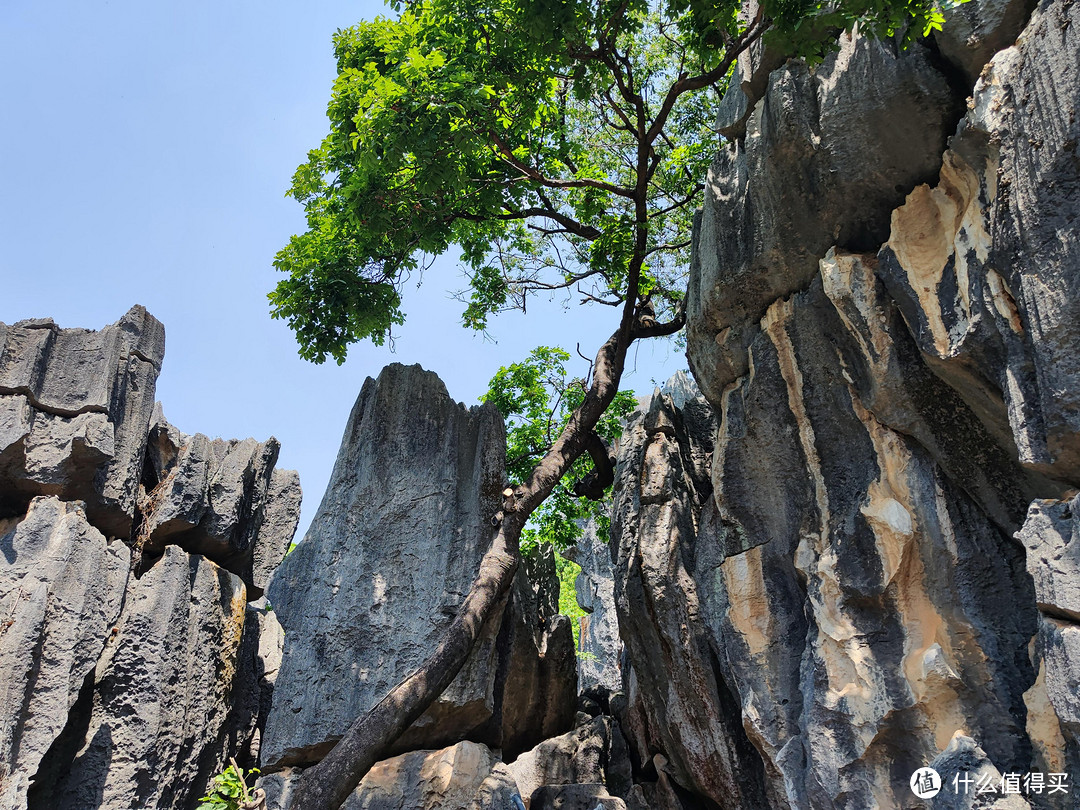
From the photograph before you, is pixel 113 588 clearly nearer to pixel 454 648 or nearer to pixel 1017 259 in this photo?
pixel 454 648

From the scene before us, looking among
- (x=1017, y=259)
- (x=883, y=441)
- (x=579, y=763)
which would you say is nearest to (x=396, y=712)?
(x=579, y=763)

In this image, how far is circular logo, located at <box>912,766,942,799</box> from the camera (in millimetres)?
6398

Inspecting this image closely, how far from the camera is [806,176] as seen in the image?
7.91 metres

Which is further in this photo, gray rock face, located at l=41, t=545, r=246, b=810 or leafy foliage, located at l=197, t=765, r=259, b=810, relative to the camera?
gray rock face, located at l=41, t=545, r=246, b=810

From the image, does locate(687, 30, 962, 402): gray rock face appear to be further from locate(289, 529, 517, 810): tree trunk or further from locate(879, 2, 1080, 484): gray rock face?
locate(289, 529, 517, 810): tree trunk

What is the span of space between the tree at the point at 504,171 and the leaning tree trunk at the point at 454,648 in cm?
2

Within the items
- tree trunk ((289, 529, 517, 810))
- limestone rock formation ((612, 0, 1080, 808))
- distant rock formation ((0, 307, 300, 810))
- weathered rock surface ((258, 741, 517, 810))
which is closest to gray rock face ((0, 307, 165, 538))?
distant rock formation ((0, 307, 300, 810))

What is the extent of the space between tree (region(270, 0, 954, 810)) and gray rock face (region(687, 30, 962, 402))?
533 mm

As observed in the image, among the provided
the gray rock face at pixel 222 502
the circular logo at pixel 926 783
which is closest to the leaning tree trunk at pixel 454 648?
the circular logo at pixel 926 783

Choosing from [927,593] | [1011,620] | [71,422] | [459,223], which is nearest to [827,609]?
[927,593]

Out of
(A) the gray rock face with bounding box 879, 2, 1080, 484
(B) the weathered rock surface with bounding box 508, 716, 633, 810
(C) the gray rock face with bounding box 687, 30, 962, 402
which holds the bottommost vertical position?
(B) the weathered rock surface with bounding box 508, 716, 633, 810

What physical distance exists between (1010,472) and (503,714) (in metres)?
6.38

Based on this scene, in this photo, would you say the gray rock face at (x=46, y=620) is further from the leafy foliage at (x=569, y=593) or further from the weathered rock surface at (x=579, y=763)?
the leafy foliage at (x=569, y=593)

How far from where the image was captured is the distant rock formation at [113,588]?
8852mm
